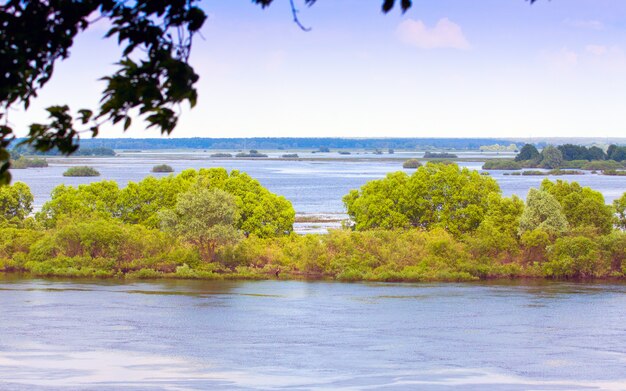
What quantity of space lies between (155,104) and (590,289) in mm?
29851

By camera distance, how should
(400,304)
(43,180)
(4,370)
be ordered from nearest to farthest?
(4,370) < (400,304) < (43,180)

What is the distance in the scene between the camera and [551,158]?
437 ft

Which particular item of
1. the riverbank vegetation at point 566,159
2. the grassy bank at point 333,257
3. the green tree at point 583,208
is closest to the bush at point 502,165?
the riverbank vegetation at point 566,159

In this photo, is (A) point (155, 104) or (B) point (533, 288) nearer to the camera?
(A) point (155, 104)

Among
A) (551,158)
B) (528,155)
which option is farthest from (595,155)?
(551,158)

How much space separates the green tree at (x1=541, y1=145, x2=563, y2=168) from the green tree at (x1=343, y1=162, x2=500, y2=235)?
93753mm

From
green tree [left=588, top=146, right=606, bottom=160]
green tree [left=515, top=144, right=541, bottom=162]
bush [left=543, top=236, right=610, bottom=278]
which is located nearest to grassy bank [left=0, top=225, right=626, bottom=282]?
bush [left=543, top=236, right=610, bottom=278]

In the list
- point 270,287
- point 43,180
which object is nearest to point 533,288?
point 270,287

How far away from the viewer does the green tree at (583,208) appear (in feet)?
127

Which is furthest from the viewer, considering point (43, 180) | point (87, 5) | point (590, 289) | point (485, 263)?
point (43, 180)

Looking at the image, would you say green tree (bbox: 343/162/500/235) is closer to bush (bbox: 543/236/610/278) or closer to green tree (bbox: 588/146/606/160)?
bush (bbox: 543/236/610/278)

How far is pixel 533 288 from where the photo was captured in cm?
3425

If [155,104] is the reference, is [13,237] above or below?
below

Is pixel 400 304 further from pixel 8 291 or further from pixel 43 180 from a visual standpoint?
pixel 43 180
